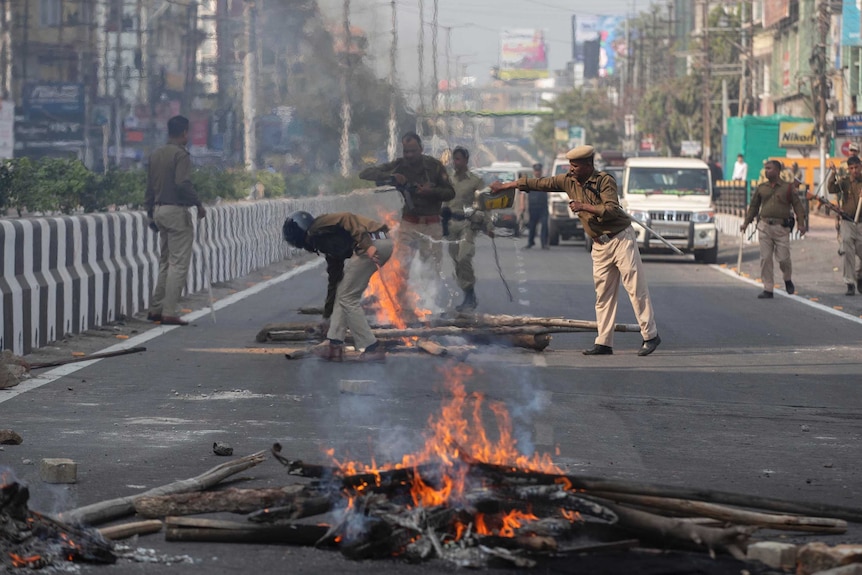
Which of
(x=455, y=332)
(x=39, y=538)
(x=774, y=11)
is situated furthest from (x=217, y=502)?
(x=774, y=11)

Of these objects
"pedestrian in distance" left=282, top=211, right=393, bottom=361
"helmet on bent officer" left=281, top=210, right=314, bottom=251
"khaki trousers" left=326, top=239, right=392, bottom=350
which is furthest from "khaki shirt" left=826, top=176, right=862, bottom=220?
"helmet on bent officer" left=281, top=210, right=314, bottom=251

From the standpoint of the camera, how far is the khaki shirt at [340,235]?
37.6 feet

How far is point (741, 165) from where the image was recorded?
50156mm

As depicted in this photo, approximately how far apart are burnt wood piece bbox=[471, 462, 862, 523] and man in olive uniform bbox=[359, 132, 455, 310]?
9.16 metres

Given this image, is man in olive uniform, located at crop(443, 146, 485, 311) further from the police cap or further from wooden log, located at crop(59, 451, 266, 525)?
wooden log, located at crop(59, 451, 266, 525)

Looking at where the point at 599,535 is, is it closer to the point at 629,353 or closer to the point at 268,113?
the point at 629,353

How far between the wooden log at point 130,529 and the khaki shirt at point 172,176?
10050 mm

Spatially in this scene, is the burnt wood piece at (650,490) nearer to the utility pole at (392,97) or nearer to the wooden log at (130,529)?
the wooden log at (130,529)

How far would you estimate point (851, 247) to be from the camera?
20.6 metres

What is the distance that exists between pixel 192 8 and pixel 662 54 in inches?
2822

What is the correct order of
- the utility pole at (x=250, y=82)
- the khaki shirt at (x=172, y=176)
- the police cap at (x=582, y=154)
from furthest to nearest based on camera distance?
the utility pole at (x=250, y=82), the khaki shirt at (x=172, y=176), the police cap at (x=582, y=154)

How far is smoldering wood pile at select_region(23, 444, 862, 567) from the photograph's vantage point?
531cm

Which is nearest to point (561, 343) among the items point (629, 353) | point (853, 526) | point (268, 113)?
point (629, 353)

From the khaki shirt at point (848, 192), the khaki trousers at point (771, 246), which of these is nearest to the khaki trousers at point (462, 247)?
the khaki trousers at point (771, 246)
